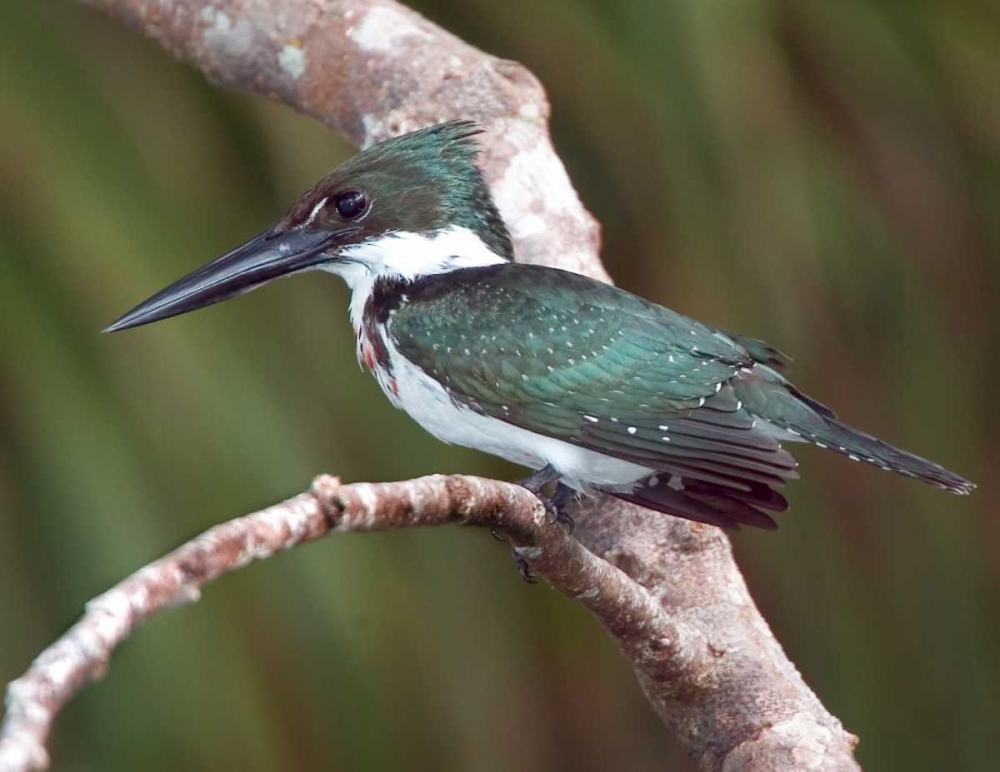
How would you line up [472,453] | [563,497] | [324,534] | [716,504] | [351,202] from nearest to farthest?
[324,534] → [716,504] → [563,497] → [351,202] → [472,453]

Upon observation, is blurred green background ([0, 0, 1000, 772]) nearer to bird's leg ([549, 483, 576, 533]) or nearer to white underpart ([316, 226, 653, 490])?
white underpart ([316, 226, 653, 490])

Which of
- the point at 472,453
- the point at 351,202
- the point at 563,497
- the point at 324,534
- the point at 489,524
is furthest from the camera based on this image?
the point at 472,453

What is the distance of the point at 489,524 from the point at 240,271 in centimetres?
95

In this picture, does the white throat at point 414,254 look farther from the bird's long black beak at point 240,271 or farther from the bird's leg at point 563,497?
the bird's leg at point 563,497

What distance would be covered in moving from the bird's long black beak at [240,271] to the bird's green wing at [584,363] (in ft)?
0.75

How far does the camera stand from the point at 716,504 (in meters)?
2.15

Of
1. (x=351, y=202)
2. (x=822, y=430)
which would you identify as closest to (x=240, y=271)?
(x=351, y=202)

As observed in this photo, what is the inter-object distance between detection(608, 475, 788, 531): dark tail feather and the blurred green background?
38.9 inches

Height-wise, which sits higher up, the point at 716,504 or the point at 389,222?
the point at 389,222

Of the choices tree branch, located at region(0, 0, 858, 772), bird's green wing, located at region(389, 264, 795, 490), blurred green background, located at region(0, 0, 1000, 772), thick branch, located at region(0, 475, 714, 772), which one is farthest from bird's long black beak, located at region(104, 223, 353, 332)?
thick branch, located at region(0, 475, 714, 772)

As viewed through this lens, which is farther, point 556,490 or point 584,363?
point 556,490

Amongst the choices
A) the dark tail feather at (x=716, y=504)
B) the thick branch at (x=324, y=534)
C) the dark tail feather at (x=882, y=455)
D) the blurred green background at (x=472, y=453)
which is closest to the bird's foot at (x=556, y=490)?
the dark tail feather at (x=716, y=504)

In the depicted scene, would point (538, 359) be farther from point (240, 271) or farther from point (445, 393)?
point (240, 271)

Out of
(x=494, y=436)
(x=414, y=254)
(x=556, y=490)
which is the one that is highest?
(x=414, y=254)
